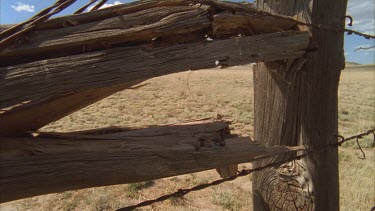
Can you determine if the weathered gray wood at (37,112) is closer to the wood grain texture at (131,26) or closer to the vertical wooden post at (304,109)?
the wood grain texture at (131,26)

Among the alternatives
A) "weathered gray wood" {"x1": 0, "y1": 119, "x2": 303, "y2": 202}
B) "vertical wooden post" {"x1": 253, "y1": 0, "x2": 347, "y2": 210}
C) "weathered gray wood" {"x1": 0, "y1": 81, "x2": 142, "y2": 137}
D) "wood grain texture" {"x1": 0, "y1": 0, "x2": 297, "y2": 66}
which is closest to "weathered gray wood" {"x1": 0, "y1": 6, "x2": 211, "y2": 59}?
"wood grain texture" {"x1": 0, "y1": 0, "x2": 297, "y2": 66}

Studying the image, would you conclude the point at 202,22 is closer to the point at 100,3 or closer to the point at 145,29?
the point at 145,29

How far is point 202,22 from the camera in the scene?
1.45 m

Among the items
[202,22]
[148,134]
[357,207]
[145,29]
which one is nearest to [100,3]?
[145,29]

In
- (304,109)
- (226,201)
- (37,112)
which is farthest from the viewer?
(226,201)

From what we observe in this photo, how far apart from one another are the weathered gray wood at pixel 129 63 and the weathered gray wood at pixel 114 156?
187mm

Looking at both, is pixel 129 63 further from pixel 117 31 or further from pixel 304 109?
pixel 304 109

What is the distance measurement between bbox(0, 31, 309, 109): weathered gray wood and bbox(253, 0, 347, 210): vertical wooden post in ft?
0.36

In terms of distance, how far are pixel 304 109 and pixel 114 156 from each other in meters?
0.93

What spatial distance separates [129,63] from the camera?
134 centimetres

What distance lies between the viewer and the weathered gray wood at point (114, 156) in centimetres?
116

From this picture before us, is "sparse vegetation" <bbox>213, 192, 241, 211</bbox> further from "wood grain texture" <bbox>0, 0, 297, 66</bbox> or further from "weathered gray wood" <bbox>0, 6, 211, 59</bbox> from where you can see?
"weathered gray wood" <bbox>0, 6, 211, 59</bbox>

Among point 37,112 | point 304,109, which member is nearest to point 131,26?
point 37,112

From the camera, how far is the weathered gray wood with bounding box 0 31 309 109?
1.19 meters
